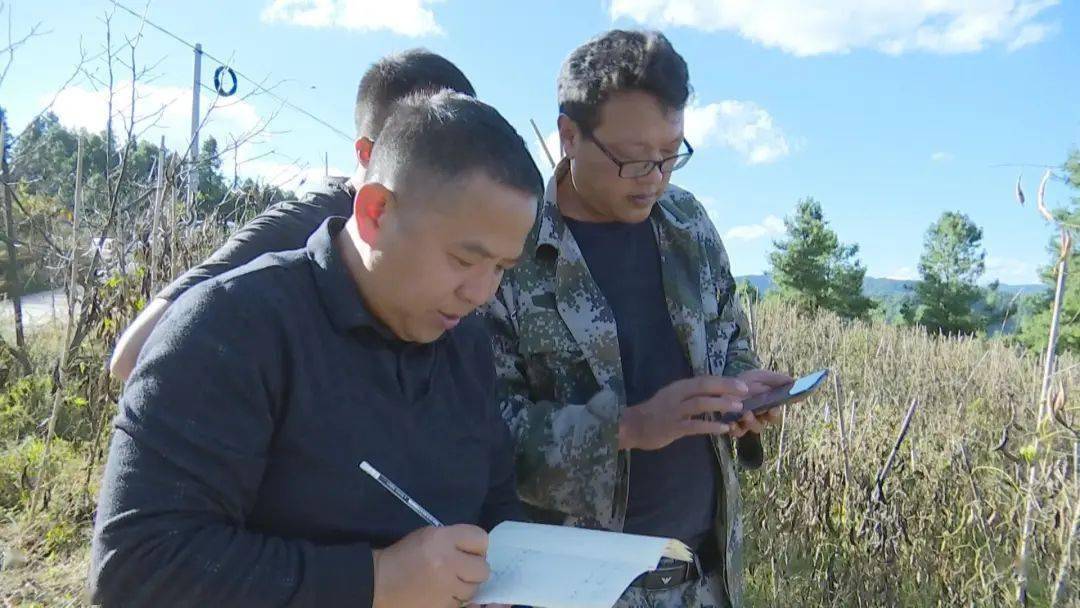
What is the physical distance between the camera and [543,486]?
1.61m

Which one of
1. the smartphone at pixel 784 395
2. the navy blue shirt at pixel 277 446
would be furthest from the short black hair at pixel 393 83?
the smartphone at pixel 784 395

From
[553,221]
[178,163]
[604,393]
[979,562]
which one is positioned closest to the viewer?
[604,393]

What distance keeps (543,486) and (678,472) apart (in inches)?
13.8

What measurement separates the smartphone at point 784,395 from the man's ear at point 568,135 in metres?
0.68

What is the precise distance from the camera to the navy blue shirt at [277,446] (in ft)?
2.81

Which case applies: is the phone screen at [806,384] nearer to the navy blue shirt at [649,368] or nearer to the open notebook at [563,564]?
the navy blue shirt at [649,368]

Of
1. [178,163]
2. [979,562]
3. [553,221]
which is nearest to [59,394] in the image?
[178,163]

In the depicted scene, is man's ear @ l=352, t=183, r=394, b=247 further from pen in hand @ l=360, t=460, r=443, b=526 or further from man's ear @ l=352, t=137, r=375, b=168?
man's ear @ l=352, t=137, r=375, b=168

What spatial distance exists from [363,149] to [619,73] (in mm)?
575

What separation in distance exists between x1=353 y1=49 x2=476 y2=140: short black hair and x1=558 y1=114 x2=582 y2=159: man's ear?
0.73ft

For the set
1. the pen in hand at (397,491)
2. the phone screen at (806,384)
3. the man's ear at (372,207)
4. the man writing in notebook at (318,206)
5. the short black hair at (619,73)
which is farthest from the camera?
the short black hair at (619,73)

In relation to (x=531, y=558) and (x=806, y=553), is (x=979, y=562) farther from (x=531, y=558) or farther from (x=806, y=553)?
(x=531, y=558)

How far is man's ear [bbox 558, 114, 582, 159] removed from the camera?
5.93 ft

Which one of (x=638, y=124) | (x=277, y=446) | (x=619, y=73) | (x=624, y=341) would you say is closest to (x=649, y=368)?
(x=624, y=341)
